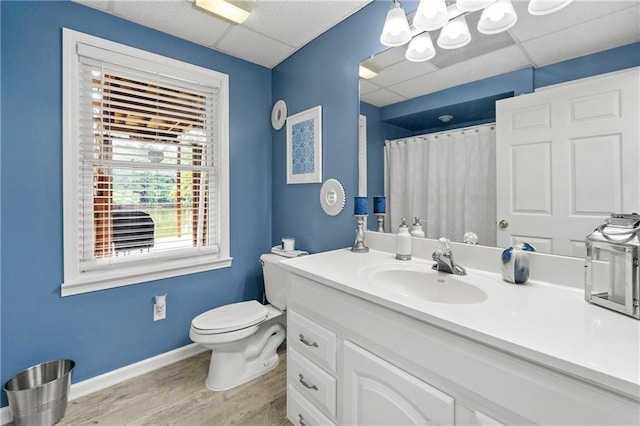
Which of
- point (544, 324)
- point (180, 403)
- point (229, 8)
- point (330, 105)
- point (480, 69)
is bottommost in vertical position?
point (180, 403)

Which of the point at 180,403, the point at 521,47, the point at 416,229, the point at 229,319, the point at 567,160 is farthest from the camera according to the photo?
the point at 229,319

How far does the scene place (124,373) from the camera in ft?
5.88

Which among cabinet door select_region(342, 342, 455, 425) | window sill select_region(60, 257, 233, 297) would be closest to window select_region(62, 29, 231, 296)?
window sill select_region(60, 257, 233, 297)

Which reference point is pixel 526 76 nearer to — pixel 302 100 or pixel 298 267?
pixel 298 267

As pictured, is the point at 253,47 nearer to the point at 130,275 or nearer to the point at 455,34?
the point at 455,34

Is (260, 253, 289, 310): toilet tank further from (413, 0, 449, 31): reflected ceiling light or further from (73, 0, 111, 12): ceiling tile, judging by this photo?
(73, 0, 111, 12): ceiling tile

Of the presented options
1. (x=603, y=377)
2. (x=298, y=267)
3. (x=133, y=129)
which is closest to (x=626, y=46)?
(x=603, y=377)

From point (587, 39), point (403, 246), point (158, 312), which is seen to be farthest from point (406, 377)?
point (158, 312)

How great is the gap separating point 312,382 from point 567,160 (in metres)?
1.30

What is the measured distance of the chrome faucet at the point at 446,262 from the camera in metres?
1.16

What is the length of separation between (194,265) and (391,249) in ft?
4.69

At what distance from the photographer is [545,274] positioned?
1.02m

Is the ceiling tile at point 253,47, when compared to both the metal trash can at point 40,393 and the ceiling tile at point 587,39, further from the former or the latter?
the metal trash can at point 40,393

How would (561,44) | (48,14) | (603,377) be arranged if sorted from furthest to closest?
(48,14)
(561,44)
(603,377)
